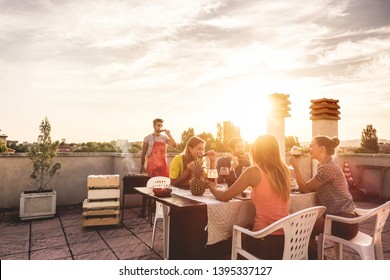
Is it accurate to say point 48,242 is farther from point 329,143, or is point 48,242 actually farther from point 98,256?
point 329,143

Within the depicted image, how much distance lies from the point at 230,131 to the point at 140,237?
682 centimetres

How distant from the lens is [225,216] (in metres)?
2.06

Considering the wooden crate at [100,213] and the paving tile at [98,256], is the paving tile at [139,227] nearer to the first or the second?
the wooden crate at [100,213]

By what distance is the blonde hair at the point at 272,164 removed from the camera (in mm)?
1952

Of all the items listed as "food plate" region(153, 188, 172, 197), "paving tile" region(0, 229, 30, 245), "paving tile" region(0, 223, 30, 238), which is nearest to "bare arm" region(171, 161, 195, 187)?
"food plate" region(153, 188, 172, 197)

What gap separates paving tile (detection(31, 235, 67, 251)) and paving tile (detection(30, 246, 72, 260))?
112 millimetres

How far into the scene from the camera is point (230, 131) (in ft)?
32.9

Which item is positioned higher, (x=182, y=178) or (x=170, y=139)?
(x=170, y=139)

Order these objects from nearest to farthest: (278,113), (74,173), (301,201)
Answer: (301,201) → (278,113) → (74,173)

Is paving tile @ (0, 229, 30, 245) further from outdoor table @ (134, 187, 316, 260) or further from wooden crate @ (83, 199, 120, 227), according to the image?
outdoor table @ (134, 187, 316, 260)

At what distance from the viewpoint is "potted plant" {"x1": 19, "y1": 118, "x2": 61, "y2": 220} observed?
4.38m

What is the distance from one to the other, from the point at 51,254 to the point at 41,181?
2.07 m

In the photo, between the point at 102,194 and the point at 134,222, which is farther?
the point at 134,222

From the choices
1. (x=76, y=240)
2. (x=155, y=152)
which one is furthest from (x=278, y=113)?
(x=76, y=240)
